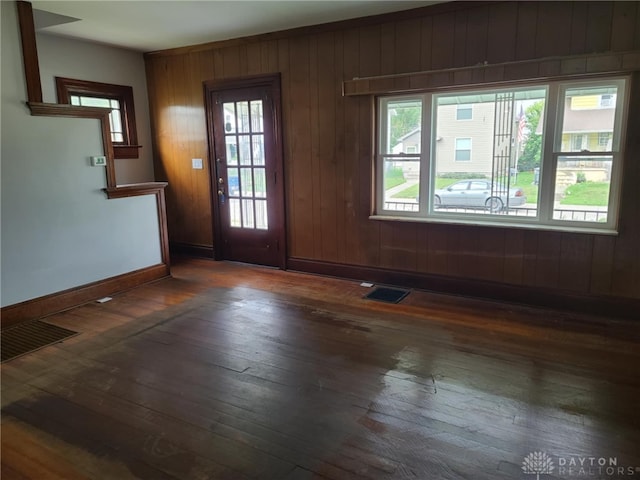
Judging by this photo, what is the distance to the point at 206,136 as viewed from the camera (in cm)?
561

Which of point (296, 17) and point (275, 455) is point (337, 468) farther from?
point (296, 17)

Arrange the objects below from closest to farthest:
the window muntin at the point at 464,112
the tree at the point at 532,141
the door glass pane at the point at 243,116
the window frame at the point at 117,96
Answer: the tree at the point at 532,141 → the window muntin at the point at 464,112 → the window frame at the point at 117,96 → the door glass pane at the point at 243,116

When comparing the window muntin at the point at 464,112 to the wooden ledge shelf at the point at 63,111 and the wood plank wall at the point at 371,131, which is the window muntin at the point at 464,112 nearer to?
the wood plank wall at the point at 371,131

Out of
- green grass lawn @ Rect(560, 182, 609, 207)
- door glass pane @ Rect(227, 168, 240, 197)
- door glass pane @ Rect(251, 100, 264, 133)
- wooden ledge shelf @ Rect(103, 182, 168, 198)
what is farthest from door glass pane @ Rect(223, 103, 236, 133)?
green grass lawn @ Rect(560, 182, 609, 207)

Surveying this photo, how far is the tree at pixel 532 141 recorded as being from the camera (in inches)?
149

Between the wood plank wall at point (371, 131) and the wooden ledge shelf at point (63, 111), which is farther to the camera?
the wooden ledge shelf at point (63, 111)

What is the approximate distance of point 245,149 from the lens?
17.6 ft

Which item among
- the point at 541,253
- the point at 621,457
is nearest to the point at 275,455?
the point at 621,457

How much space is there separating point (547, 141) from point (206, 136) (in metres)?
3.89

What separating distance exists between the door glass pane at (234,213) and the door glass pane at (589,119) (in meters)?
3.65

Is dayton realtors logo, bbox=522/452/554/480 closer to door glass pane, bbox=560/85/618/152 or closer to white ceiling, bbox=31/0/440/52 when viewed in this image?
door glass pane, bbox=560/85/618/152

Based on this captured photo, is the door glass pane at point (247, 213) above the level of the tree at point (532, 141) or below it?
below

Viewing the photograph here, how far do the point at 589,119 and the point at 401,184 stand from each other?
67.0 inches

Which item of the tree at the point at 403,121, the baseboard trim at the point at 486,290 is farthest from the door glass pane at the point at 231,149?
the tree at the point at 403,121
